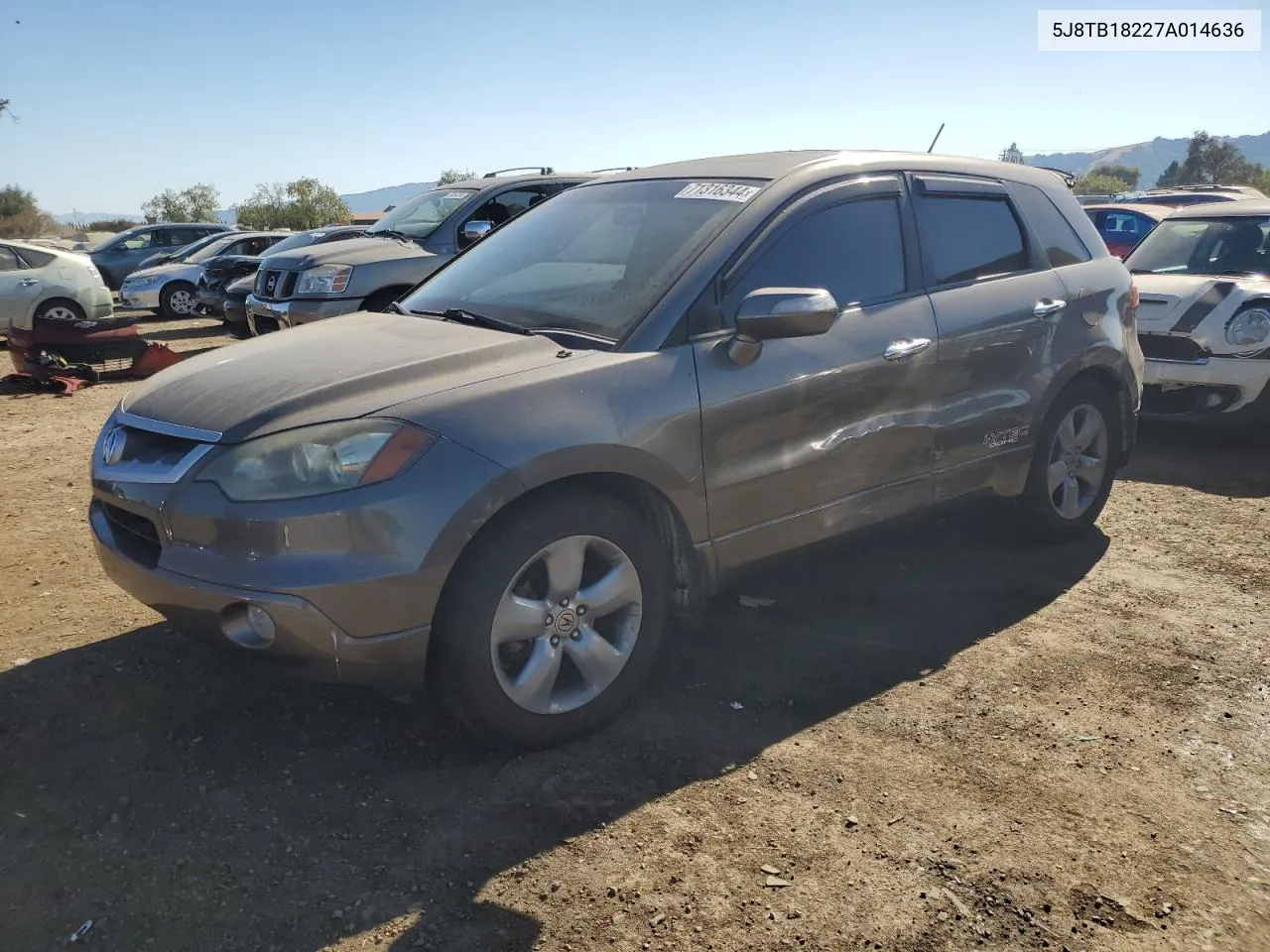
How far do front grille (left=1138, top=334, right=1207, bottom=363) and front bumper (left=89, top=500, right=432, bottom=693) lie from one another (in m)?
5.86

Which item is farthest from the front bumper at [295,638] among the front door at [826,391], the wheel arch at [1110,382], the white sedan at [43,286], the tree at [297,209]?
the tree at [297,209]

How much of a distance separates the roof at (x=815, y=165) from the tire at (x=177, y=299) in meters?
14.8

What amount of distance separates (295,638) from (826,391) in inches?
77.9

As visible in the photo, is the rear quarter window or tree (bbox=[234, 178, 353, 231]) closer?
the rear quarter window

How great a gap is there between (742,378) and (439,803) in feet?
5.41

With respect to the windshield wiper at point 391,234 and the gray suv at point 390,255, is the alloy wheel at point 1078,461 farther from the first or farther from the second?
the windshield wiper at point 391,234

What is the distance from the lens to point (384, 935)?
2.36 m

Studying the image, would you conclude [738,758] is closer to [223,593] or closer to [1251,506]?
[223,593]

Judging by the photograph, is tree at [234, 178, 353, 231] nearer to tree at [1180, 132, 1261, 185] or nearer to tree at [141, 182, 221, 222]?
tree at [141, 182, 221, 222]

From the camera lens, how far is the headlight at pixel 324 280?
8.49 metres

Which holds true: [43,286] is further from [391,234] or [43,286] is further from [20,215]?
[20,215]

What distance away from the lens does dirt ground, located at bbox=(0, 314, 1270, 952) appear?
95.3 inches

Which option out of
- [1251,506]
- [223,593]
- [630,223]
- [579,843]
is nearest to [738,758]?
[579,843]

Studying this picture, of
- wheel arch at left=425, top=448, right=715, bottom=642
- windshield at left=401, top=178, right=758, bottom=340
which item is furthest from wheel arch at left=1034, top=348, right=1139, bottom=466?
wheel arch at left=425, top=448, right=715, bottom=642
